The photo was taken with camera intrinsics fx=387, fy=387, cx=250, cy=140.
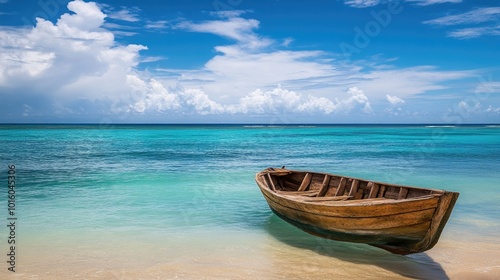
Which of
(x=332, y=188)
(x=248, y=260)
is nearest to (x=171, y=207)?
(x=332, y=188)

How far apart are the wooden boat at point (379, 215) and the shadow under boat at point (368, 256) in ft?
0.97

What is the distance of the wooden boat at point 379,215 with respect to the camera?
6238mm

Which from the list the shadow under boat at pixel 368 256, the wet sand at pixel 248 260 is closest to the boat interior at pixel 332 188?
the shadow under boat at pixel 368 256

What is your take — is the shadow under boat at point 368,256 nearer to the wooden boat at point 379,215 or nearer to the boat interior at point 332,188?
the wooden boat at point 379,215

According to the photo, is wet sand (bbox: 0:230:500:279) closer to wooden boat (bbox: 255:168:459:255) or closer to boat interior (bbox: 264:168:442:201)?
wooden boat (bbox: 255:168:459:255)

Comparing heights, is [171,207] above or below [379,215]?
below

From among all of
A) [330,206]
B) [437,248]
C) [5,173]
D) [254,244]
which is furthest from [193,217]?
[5,173]

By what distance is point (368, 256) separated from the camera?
756 centimetres

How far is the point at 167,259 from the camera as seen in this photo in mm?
7605

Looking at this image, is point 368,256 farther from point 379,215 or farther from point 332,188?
point 332,188

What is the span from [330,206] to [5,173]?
1796cm

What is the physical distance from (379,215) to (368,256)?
1.31 m

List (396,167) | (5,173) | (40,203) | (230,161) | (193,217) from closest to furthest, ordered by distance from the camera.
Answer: (193,217), (40,203), (5,173), (396,167), (230,161)

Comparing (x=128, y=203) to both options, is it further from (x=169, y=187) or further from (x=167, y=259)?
(x=167, y=259)
